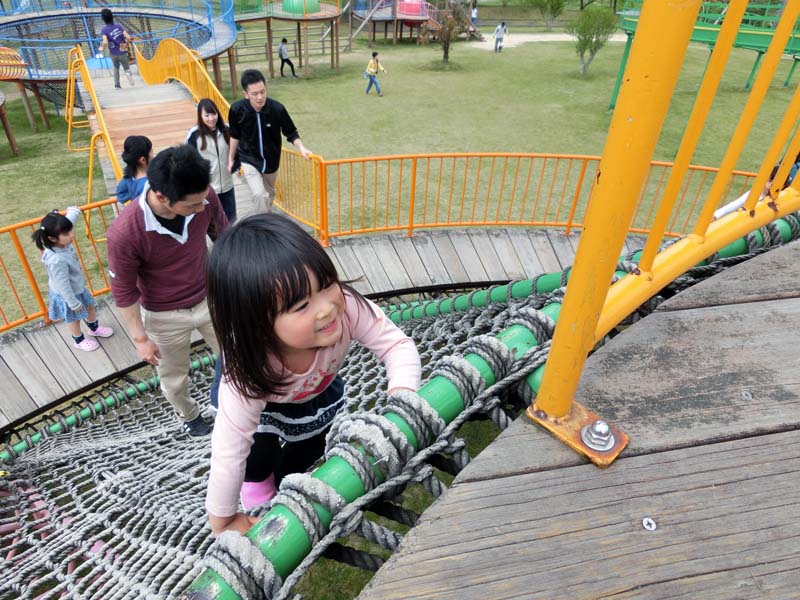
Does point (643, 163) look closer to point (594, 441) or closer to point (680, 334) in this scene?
point (594, 441)

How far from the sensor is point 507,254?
5.65m

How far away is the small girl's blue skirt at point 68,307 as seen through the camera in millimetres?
4023

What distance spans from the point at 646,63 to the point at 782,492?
874 millimetres

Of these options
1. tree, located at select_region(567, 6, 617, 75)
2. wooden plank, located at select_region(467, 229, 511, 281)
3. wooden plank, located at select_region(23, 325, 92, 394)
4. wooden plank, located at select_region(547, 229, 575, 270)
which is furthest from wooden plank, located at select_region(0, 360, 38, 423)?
tree, located at select_region(567, 6, 617, 75)

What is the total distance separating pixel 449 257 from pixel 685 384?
4.35 metres

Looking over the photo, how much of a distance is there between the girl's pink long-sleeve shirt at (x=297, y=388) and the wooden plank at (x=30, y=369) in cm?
332

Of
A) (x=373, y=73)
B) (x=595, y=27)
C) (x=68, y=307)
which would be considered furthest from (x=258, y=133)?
(x=595, y=27)

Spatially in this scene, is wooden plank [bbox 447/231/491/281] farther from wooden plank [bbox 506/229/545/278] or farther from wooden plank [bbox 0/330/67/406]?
wooden plank [bbox 0/330/67/406]

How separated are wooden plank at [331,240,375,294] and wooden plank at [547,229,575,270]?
7.07ft

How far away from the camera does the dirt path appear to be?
78.7 feet

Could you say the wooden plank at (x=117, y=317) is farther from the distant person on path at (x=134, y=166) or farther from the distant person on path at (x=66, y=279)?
the distant person on path at (x=134, y=166)

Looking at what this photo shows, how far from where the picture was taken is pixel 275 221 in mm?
1206

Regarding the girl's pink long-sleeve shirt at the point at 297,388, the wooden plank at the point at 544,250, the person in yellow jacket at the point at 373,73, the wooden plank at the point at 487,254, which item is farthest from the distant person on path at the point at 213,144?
the person in yellow jacket at the point at 373,73

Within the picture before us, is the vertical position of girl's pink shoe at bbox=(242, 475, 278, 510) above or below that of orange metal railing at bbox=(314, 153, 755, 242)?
above
